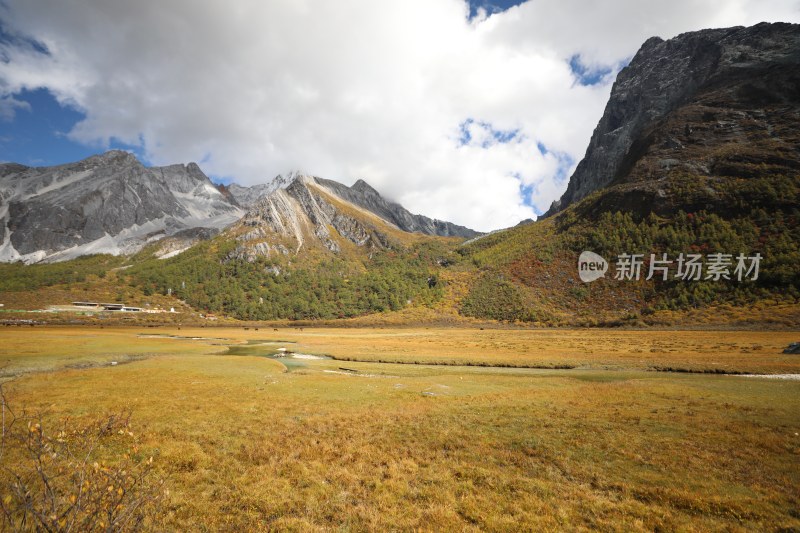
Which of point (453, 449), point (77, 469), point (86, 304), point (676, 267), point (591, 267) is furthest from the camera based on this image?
point (86, 304)

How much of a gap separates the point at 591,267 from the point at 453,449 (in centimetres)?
16892

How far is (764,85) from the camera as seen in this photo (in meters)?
177

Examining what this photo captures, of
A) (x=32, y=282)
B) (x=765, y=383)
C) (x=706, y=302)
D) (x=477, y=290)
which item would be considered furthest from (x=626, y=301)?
(x=32, y=282)

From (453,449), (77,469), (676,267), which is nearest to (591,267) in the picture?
(676,267)

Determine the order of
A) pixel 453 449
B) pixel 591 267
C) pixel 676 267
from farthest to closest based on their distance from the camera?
pixel 591 267 → pixel 676 267 → pixel 453 449

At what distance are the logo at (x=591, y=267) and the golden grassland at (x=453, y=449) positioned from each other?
135m

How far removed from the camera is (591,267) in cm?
16088

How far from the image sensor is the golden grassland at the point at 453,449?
1145cm

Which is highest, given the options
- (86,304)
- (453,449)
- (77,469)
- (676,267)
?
(676,267)

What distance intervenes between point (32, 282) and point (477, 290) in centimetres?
25572

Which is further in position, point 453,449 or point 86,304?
point 86,304

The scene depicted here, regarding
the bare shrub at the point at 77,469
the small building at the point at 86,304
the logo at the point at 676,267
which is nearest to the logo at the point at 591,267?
the logo at the point at 676,267

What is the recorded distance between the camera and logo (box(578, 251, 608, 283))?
6171 inches

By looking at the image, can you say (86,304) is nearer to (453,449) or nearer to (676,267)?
(453,449)
